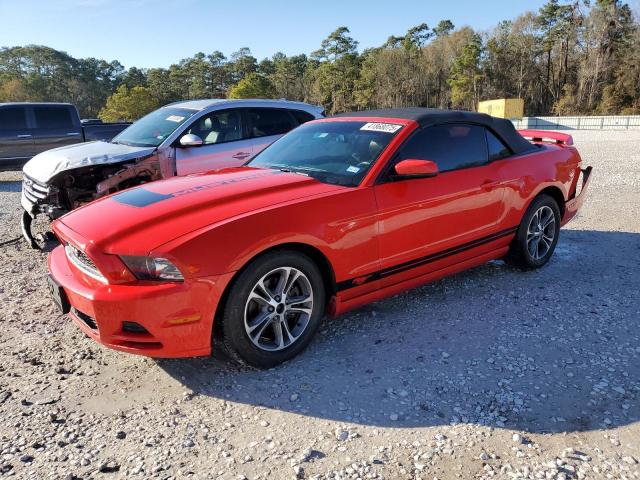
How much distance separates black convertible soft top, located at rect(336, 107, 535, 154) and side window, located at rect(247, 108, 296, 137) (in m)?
2.72

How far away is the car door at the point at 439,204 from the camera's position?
366 cm

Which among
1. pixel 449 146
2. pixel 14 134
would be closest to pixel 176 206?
pixel 449 146

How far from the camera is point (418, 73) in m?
72.8

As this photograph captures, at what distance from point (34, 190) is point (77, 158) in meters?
0.73

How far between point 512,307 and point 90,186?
195 inches

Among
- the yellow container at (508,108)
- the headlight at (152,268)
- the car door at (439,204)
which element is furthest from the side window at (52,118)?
the yellow container at (508,108)

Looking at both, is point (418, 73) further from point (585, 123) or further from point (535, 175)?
point (535, 175)

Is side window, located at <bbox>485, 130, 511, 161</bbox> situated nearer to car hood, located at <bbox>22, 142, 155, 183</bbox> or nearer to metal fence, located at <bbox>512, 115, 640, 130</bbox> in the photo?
car hood, located at <bbox>22, 142, 155, 183</bbox>

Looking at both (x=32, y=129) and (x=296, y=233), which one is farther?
(x=32, y=129)

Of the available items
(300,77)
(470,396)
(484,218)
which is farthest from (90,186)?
(300,77)

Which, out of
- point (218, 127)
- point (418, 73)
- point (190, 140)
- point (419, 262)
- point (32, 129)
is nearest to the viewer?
point (419, 262)

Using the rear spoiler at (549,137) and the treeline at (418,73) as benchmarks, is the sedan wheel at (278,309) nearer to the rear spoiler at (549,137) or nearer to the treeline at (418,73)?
the rear spoiler at (549,137)

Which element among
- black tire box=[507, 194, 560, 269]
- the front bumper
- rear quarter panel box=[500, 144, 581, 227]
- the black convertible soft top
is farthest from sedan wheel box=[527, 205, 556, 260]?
the front bumper

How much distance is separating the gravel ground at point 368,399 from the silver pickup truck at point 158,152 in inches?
77.3
